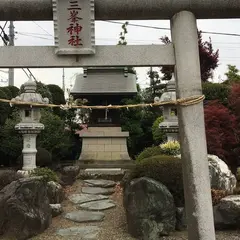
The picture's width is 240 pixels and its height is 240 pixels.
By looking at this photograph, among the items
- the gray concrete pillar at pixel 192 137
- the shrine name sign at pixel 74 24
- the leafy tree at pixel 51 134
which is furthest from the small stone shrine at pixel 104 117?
the shrine name sign at pixel 74 24

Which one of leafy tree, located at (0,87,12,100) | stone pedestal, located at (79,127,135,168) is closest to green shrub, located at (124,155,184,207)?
stone pedestal, located at (79,127,135,168)

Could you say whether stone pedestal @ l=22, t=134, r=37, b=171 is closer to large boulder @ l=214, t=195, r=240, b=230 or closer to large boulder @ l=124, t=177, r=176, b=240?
large boulder @ l=124, t=177, r=176, b=240

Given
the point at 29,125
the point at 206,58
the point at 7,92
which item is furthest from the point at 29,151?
the point at 206,58

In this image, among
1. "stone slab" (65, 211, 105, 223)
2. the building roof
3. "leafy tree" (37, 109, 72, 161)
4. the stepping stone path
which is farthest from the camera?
the building roof

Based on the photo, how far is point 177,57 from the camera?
3955 mm

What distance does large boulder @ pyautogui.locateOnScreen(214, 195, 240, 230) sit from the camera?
231 inches

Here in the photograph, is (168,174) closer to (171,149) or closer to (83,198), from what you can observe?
(83,198)

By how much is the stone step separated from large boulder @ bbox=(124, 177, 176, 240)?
200 centimetres

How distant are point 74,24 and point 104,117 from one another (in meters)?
12.8

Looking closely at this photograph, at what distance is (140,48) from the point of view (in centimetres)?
391

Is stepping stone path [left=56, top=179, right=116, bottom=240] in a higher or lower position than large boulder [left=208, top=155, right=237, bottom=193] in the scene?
lower

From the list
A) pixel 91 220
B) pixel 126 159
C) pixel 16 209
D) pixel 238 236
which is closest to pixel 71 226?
pixel 91 220

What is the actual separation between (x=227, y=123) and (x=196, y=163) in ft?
21.0

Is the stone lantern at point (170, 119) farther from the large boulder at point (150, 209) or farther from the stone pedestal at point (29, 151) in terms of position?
the large boulder at point (150, 209)
